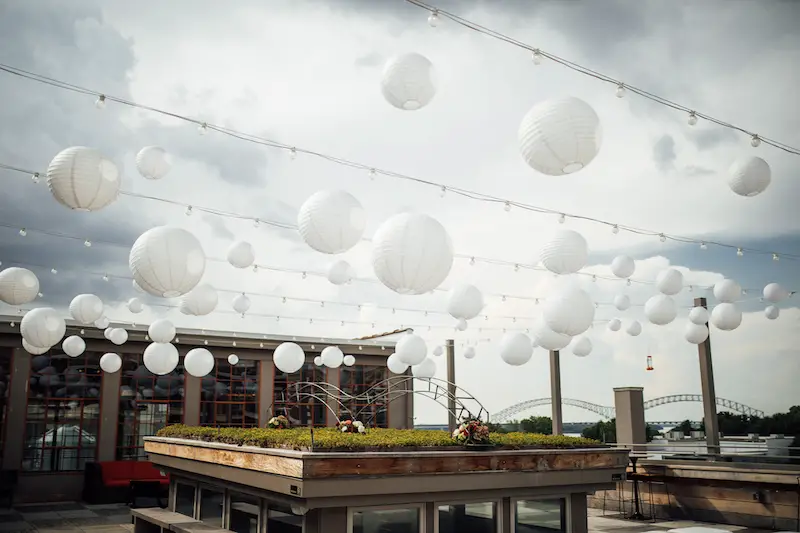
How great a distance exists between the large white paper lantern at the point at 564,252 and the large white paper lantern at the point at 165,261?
3749mm

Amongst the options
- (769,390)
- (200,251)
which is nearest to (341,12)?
(200,251)

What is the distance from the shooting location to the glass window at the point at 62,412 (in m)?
15.0

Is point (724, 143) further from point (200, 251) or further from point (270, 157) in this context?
point (200, 251)

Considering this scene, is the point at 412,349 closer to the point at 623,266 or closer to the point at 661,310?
the point at 623,266

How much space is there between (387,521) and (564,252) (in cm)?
341

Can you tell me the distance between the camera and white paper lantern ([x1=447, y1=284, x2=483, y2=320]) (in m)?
8.43

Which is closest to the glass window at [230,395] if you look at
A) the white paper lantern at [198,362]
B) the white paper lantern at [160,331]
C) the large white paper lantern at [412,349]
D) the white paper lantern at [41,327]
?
the white paper lantern at [198,362]

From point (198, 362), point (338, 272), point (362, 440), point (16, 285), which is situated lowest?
point (362, 440)

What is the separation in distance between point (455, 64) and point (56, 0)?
20.9 feet

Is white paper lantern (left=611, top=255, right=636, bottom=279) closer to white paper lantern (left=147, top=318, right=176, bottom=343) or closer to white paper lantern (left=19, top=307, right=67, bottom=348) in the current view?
white paper lantern (left=147, top=318, right=176, bottom=343)

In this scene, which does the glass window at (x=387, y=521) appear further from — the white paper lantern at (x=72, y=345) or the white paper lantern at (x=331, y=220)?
the white paper lantern at (x=72, y=345)

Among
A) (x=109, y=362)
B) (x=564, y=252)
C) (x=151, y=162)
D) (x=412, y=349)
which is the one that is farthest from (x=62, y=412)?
(x=564, y=252)

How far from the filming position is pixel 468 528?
291 inches

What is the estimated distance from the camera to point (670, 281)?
31.5 feet
